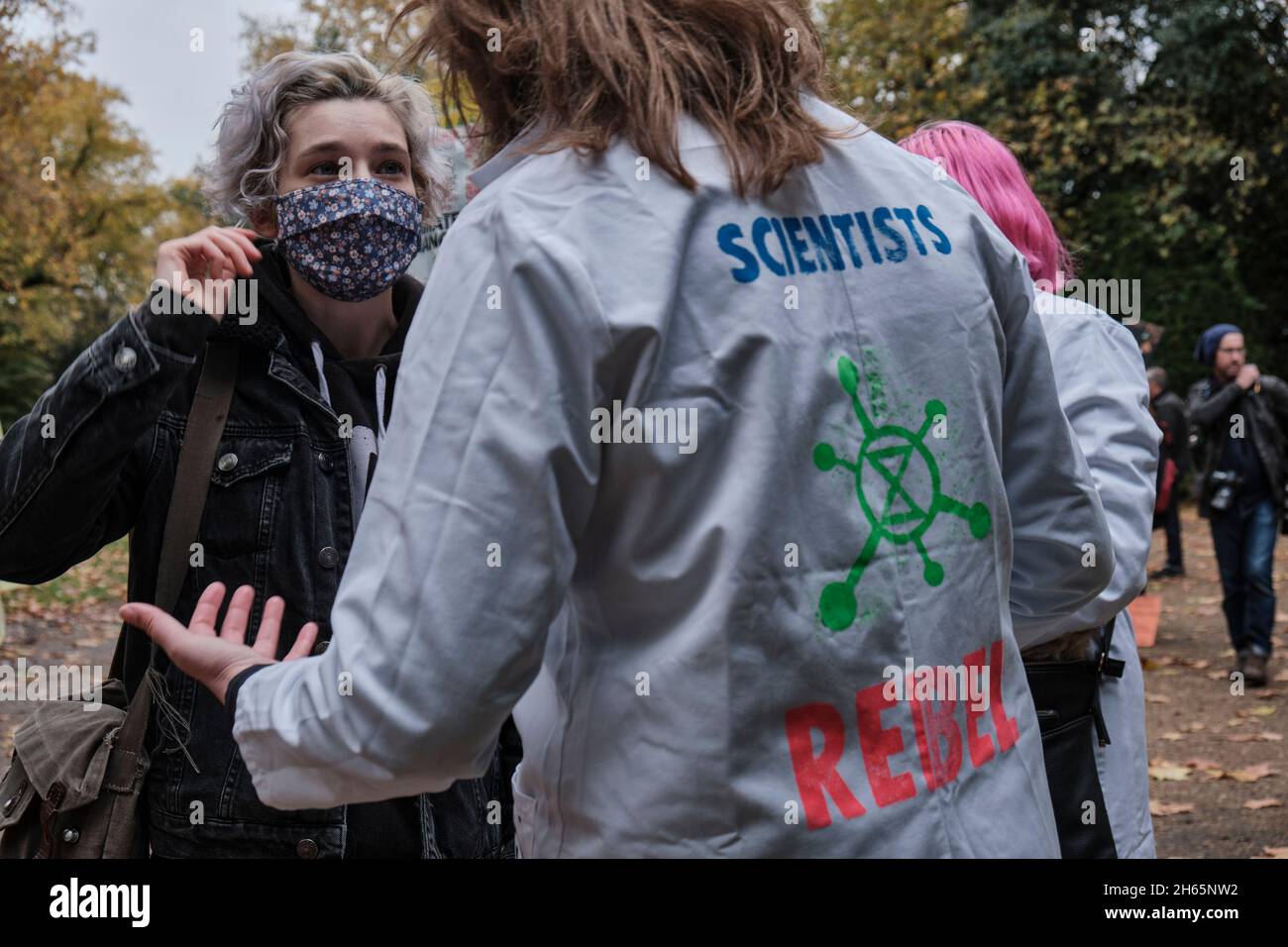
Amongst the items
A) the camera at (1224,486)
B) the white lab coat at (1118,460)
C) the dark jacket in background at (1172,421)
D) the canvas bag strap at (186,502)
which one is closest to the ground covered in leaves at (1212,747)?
the camera at (1224,486)

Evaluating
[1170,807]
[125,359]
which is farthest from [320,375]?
[1170,807]

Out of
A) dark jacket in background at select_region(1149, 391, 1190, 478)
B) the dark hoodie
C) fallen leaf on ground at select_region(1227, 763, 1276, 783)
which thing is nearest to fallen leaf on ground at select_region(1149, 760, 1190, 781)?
fallen leaf on ground at select_region(1227, 763, 1276, 783)

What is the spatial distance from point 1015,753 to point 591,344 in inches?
28.8

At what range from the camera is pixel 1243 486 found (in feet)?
29.2

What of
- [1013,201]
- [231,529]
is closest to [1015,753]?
[231,529]

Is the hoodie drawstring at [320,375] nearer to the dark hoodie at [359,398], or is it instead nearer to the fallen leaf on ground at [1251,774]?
the dark hoodie at [359,398]

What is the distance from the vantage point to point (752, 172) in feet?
4.95

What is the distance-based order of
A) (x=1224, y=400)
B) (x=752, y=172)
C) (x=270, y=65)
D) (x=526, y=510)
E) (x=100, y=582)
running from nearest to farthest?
(x=526, y=510) < (x=752, y=172) < (x=270, y=65) < (x=1224, y=400) < (x=100, y=582)

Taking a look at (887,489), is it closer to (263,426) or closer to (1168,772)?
(263,426)

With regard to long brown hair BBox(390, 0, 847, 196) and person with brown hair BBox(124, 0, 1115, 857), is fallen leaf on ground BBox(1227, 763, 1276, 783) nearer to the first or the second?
person with brown hair BBox(124, 0, 1115, 857)

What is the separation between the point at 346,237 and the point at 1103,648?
65.9 inches

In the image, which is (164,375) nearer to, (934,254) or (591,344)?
(591,344)

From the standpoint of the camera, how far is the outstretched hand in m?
1.58
